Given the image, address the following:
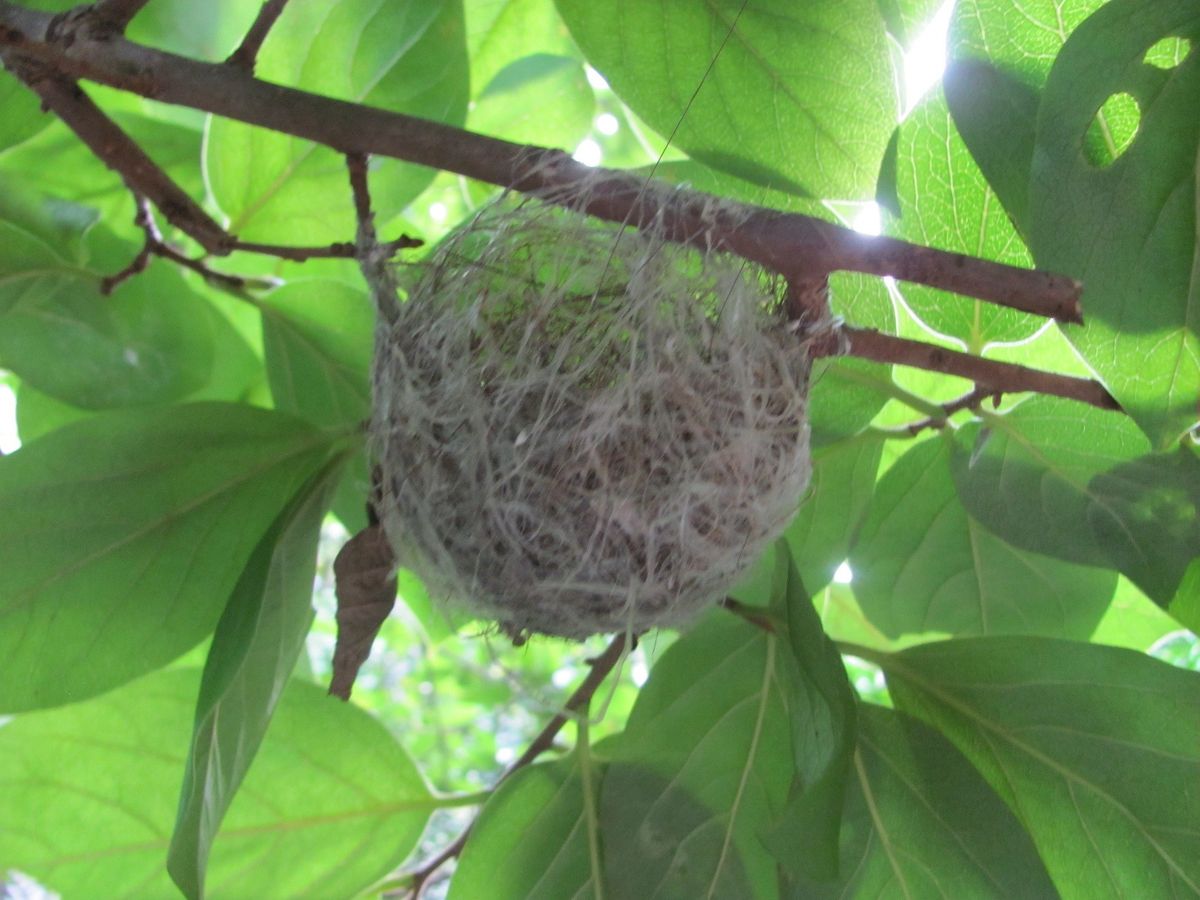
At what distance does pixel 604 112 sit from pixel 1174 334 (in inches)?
45.5

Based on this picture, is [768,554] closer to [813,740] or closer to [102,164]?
[813,740]

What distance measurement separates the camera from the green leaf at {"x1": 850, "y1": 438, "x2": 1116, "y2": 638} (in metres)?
0.81

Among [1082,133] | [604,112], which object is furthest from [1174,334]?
[604,112]

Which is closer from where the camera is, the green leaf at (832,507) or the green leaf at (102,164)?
the green leaf at (832,507)

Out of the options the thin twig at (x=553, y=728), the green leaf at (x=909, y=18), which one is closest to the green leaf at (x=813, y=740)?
the thin twig at (x=553, y=728)

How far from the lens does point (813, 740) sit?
54 cm

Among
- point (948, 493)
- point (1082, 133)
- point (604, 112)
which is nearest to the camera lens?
point (1082, 133)

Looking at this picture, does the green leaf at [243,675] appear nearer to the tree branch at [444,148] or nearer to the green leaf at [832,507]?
the tree branch at [444,148]

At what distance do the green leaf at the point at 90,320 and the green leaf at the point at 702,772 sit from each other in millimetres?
447

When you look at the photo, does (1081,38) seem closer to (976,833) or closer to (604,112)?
(976,833)

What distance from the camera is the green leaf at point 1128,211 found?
482 millimetres

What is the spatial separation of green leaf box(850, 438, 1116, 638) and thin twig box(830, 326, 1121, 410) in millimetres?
174

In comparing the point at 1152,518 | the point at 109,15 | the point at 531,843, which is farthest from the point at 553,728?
the point at 109,15

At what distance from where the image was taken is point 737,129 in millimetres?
636
